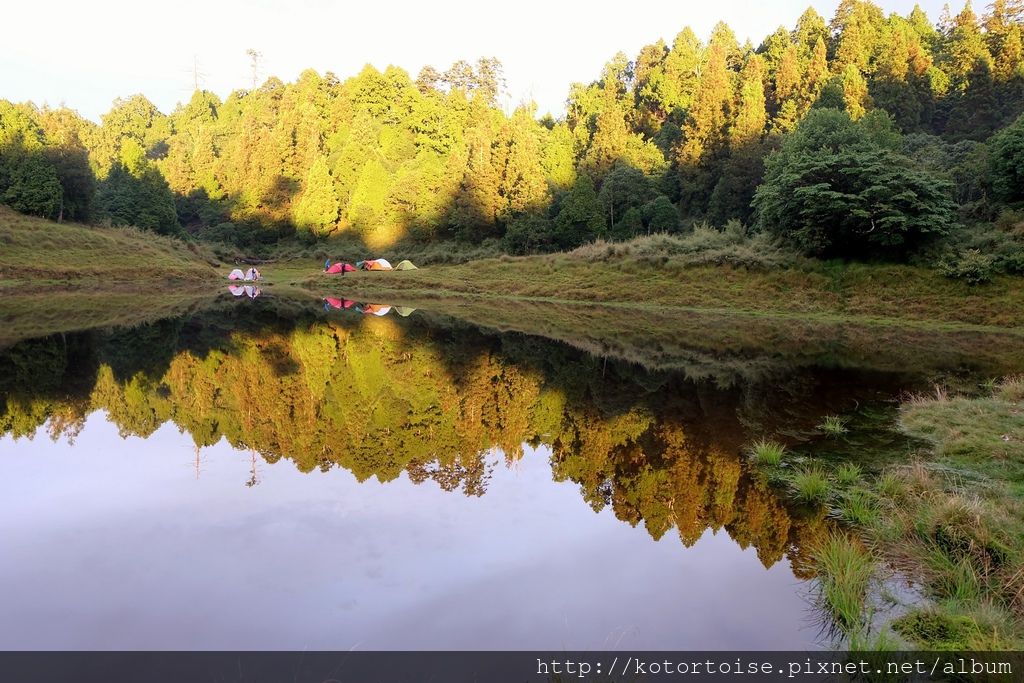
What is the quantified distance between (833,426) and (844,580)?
6.27 metres

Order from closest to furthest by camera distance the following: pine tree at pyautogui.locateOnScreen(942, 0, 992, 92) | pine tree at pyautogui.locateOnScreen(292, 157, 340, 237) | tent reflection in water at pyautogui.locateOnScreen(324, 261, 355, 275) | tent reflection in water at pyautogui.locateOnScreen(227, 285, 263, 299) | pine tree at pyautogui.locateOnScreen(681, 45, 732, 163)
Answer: tent reflection in water at pyautogui.locateOnScreen(227, 285, 263, 299) → tent reflection in water at pyautogui.locateOnScreen(324, 261, 355, 275) → pine tree at pyautogui.locateOnScreen(681, 45, 732, 163) → pine tree at pyautogui.locateOnScreen(942, 0, 992, 92) → pine tree at pyautogui.locateOnScreen(292, 157, 340, 237)

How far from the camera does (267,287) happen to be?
53938mm

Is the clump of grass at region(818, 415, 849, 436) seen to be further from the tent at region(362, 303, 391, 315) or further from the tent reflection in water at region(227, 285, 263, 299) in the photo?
the tent reflection in water at region(227, 285, 263, 299)

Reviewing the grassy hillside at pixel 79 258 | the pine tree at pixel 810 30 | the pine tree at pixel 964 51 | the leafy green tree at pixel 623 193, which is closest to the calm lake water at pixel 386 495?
the grassy hillside at pixel 79 258

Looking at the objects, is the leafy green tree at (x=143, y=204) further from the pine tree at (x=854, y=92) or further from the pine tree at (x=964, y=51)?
the pine tree at (x=964, y=51)

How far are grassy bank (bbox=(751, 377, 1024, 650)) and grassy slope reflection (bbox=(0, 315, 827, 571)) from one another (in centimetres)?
61

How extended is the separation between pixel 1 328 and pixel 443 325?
1679 cm

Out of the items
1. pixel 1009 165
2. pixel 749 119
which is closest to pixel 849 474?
pixel 1009 165

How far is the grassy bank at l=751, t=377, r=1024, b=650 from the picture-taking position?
5.11 meters

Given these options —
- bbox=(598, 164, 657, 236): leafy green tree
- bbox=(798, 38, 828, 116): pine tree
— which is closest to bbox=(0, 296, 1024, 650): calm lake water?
bbox=(598, 164, 657, 236): leafy green tree

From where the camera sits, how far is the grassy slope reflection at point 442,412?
852 centimetres

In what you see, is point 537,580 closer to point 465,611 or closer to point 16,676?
point 465,611

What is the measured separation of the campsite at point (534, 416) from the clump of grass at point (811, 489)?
0.15 ft

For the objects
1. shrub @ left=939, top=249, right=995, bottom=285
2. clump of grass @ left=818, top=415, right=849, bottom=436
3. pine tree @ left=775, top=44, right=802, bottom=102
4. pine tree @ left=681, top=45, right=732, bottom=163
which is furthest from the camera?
pine tree @ left=775, top=44, right=802, bottom=102
